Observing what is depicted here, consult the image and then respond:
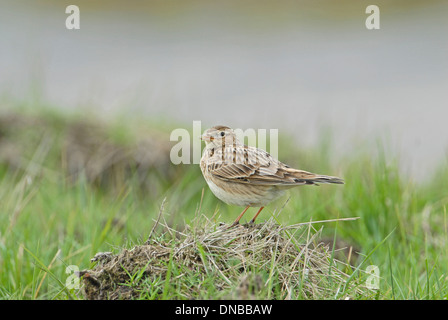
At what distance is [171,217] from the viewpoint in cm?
705

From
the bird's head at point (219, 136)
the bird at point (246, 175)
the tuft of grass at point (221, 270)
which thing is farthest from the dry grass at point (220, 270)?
the bird's head at point (219, 136)

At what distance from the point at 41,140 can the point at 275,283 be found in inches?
246

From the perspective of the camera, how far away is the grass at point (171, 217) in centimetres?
406

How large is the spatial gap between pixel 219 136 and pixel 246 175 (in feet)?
1.75

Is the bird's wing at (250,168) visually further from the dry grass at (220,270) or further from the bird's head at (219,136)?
the dry grass at (220,270)

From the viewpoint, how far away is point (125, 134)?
30.6 ft

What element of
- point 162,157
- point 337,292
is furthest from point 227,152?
point 162,157

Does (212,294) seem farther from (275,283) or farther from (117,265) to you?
(117,265)

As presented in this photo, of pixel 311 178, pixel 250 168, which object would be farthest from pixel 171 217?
pixel 311 178

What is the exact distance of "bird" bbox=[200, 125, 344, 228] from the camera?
16.6 ft

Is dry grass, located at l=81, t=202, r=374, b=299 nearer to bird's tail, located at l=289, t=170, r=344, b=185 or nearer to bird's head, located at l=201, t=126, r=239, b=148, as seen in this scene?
bird's tail, located at l=289, t=170, r=344, b=185

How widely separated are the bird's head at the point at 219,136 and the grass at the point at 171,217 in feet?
2.25

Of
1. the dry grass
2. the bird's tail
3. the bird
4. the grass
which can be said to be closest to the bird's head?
the bird

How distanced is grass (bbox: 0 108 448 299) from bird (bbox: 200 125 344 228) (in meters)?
0.34
